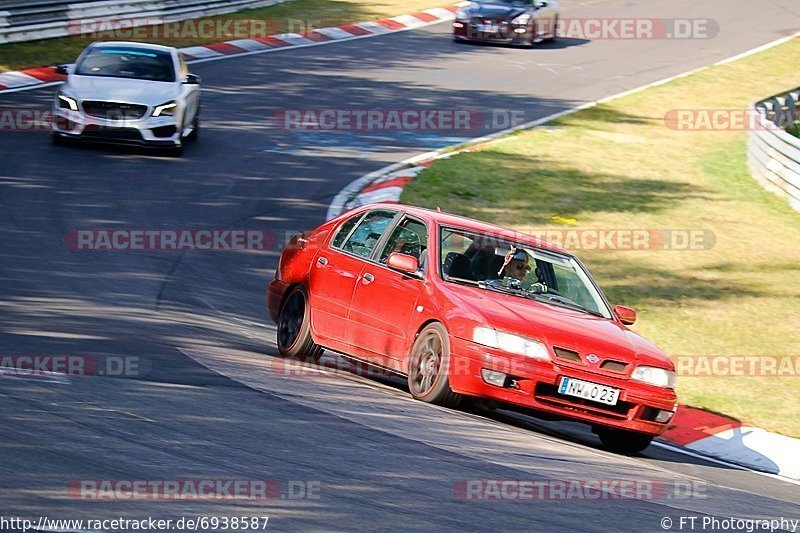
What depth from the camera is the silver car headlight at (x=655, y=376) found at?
909 cm

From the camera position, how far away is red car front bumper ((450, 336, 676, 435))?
29.0 feet

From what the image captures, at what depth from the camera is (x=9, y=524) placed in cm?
551

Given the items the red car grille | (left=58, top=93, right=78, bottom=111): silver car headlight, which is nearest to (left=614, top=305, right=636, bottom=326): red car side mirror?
the red car grille

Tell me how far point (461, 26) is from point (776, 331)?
64.6 feet

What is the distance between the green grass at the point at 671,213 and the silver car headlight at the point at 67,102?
5.08 meters

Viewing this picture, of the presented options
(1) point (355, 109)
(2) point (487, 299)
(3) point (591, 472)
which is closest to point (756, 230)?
(1) point (355, 109)

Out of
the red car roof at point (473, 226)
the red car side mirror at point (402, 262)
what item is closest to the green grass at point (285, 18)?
the red car roof at point (473, 226)

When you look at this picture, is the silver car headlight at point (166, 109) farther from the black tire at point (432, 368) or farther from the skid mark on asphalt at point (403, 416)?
the black tire at point (432, 368)

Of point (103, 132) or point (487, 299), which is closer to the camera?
point (487, 299)

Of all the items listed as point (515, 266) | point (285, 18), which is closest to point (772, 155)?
point (515, 266)

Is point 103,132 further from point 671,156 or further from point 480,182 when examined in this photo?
point 671,156

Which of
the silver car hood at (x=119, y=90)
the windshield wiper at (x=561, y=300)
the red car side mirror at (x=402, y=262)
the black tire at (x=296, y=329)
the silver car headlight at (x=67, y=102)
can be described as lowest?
the black tire at (x=296, y=329)

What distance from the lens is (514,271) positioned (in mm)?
10086

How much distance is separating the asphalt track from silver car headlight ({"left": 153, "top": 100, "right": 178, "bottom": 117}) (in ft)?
2.19
